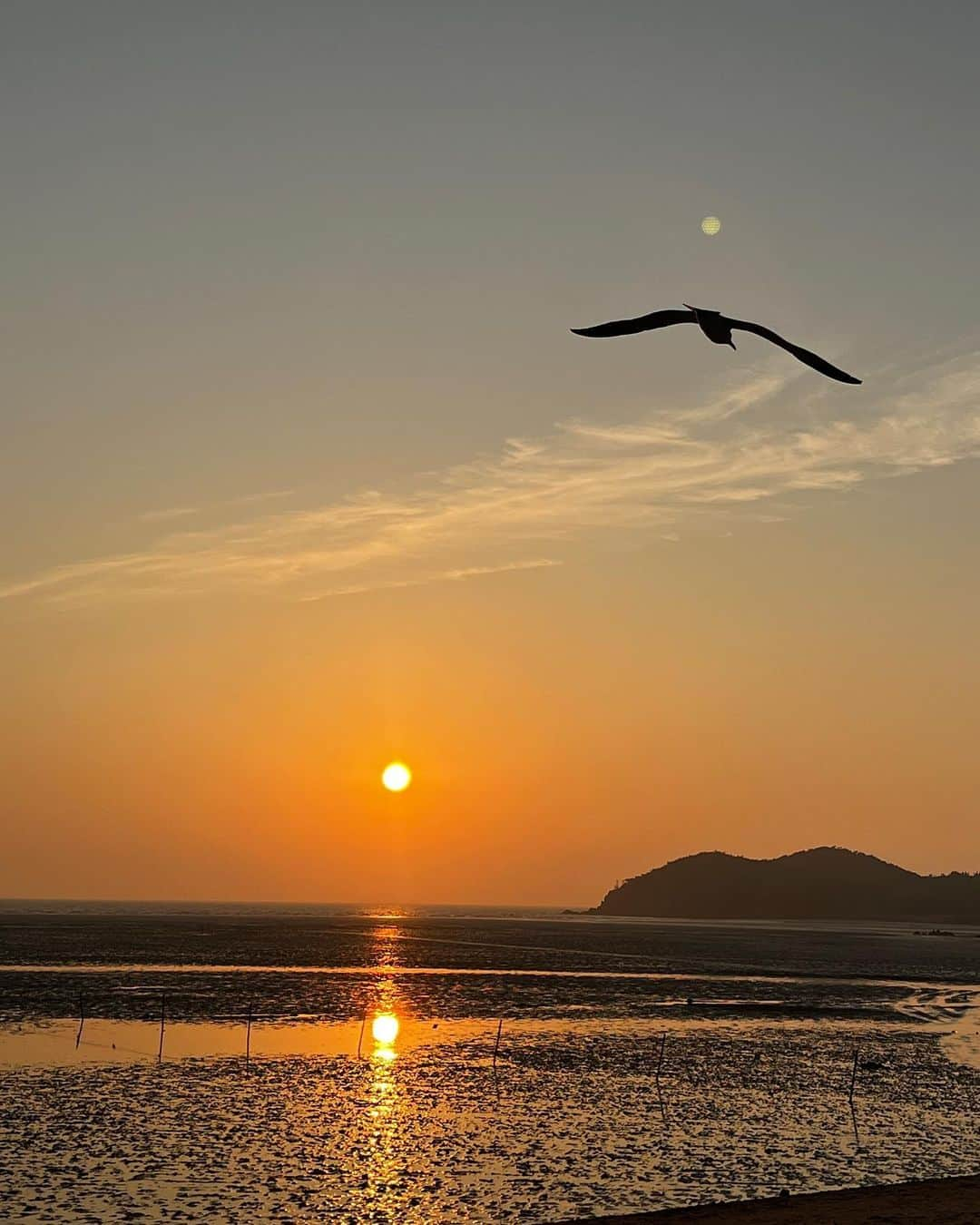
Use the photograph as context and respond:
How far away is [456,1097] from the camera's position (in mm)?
40219

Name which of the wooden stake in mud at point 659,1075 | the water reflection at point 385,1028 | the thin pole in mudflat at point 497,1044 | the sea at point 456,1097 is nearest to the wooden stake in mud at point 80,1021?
the sea at point 456,1097

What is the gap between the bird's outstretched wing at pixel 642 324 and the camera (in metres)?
15.2

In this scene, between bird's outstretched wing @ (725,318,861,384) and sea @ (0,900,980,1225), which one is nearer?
bird's outstretched wing @ (725,318,861,384)

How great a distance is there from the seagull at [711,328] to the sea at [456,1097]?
18285 mm

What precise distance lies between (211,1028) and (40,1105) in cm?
2088

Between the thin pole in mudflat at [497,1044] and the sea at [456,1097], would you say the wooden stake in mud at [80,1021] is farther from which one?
the thin pole in mudflat at [497,1044]

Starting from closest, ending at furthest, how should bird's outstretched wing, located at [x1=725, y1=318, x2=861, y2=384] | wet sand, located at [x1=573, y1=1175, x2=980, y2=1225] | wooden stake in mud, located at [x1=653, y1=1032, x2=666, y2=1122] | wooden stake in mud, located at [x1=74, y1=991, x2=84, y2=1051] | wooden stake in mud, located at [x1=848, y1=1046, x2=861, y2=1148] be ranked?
1. bird's outstretched wing, located at [x1=725, y1=318, x2=861, y2=384]
2. wet sand, located at [x1=573, y1=1175, x2=980, y2=1225]
3. wooden stake in mud, located at [x1=848, y1=1046, x2=861, y2=1148]
4. wooden stake in mud, located at [x1=653, y1=1032, x2=666, y2=1122]
5. wooden stake in mud, located at [x1=74, y1=991, x2=84, y2=1051]

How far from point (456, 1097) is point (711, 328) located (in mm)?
30347

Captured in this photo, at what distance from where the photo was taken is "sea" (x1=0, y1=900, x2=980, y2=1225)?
93.0 feet

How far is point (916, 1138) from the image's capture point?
34938mm

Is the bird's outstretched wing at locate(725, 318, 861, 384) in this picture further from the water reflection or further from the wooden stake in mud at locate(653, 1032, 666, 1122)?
the water reflection

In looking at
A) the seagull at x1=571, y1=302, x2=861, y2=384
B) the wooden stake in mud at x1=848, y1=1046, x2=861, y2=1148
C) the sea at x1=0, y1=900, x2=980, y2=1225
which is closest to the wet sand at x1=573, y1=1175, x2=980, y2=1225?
the sea at x1=0, y1=900, x2=980, y2=1225

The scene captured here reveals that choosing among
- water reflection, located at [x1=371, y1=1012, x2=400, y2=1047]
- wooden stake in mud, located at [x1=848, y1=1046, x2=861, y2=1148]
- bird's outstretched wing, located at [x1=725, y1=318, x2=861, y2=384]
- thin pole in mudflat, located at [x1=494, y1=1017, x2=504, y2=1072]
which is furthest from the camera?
water reflection, located at [x1=371, y1=1012, x2=400, y2=1047]

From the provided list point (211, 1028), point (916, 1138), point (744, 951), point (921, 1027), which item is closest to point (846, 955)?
point (744, 951)
